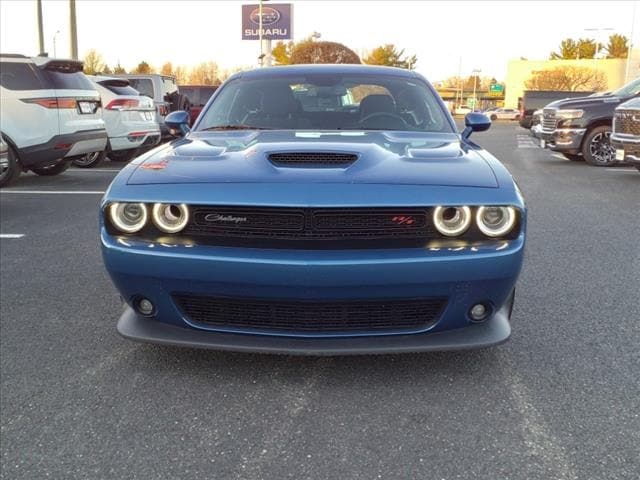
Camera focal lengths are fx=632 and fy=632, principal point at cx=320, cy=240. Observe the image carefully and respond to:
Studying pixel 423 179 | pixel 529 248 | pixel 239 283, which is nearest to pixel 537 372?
pixel 423 179

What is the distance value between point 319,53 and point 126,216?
6254 centimetres

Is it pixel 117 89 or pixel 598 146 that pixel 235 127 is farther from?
pixel 598 146

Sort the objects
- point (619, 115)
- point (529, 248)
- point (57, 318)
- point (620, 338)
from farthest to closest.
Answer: point (619, 115) < point (529, 248) < point (57, 318) < point (620, 338)

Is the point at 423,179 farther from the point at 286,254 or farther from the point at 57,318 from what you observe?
the point at 57,318

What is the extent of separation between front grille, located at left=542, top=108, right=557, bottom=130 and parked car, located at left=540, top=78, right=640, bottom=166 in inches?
13.9

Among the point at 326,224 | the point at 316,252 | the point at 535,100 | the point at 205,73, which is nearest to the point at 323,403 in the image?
the point at 316,252

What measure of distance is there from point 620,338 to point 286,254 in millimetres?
1954

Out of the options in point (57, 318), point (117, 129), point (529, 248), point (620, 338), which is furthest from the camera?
point (117, 129)

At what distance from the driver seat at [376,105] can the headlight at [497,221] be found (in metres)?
1.59

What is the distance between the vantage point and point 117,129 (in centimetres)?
1129

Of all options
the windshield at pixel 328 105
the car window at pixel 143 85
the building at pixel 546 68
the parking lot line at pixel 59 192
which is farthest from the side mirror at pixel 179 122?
the building at pixel 546 68

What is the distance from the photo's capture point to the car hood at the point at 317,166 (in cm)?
268

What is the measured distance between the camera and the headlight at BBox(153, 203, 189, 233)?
2660 mm

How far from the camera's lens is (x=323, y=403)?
2668 millimetres
